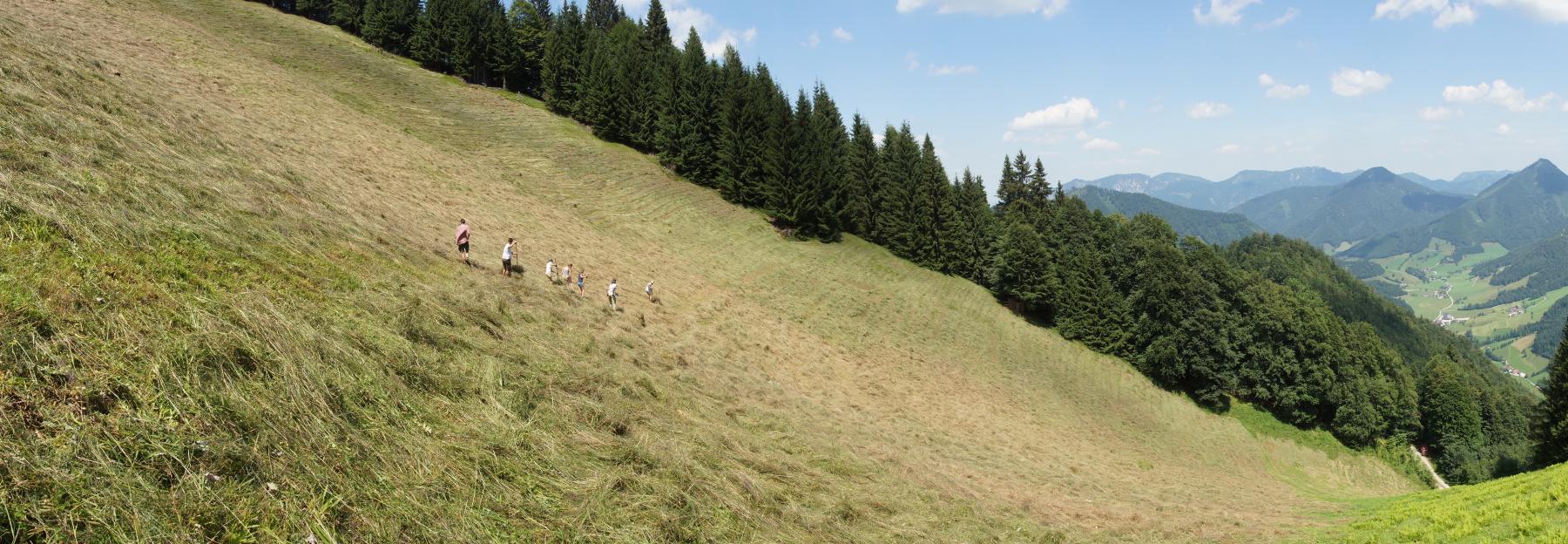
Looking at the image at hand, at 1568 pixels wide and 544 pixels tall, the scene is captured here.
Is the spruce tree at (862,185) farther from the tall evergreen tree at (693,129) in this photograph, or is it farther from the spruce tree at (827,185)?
the tall evergreen tree at (693,129)

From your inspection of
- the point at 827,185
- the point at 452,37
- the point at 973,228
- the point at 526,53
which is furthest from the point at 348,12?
the point at 973,228

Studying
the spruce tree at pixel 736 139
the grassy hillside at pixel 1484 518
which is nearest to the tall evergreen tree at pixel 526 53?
the spruce tree at pixel 736 139

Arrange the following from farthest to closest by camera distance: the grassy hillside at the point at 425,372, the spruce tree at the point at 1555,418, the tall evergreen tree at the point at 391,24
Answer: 1. the tall evergreen tree at the point at 391,24
2. the spruce tree at the point at 1555,418
3. the grassy hillside at the point at 425,372

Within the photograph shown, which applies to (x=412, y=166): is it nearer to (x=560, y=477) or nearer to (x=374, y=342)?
(x=374, y=342)

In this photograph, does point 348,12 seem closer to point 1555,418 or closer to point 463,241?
point 463,241

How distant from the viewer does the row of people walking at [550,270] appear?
20797 millimetres

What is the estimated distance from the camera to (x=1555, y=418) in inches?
1491

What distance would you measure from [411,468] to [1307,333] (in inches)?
2689

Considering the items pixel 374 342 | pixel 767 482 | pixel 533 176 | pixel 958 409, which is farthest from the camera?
pixel 533 176

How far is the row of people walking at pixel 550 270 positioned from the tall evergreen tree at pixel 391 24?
186 ft

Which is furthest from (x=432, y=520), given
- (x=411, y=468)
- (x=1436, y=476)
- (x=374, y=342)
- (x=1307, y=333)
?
(x=1436, y=476)

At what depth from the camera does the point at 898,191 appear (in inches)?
2315

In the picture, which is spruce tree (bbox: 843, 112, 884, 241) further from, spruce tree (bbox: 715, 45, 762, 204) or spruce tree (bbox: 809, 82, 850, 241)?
spruce tree (bbox: 715, 45, 762, 204)

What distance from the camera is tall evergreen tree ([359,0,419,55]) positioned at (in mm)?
67062
